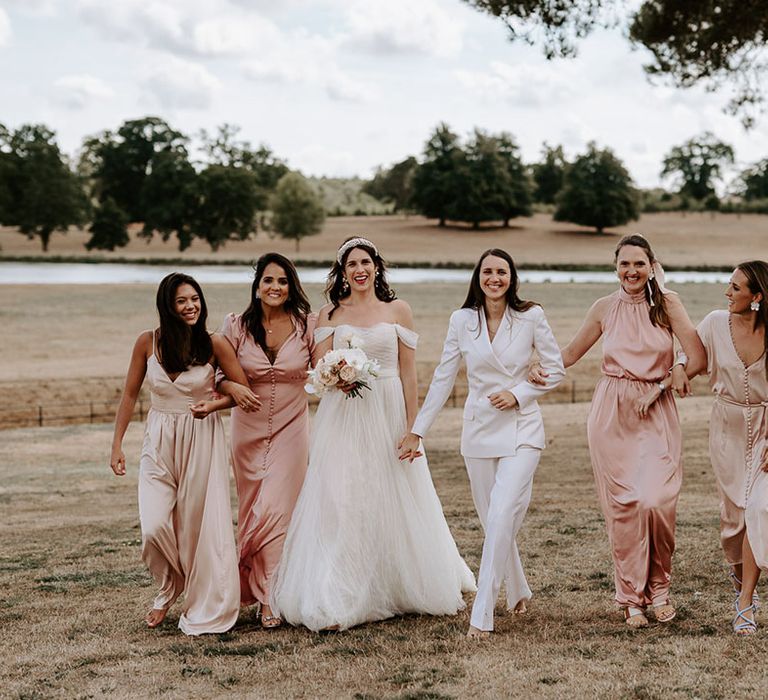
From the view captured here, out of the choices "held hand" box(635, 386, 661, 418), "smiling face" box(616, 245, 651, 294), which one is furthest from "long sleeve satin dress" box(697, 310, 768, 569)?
"smiling face" box(616, 245, 651, 294)

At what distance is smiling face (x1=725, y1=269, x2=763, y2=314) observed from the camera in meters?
6.48

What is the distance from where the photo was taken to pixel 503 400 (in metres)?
6.66

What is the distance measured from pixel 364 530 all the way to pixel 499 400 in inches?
47.0

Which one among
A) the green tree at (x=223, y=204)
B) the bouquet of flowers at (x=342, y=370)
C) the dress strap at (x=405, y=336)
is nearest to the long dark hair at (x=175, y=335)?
the bouquet of flowers at (x=342, y=370)

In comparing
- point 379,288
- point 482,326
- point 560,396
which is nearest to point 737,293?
point 482,326

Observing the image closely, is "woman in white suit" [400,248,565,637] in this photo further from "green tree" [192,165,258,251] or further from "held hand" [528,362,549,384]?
"green tree" [192,165,258,251]

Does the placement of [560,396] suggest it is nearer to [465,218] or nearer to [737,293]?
[737,293]

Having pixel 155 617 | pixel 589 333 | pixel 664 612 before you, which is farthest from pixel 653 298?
pixel 155 617

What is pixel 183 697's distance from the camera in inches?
215

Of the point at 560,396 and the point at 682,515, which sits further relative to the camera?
the point at 560,396

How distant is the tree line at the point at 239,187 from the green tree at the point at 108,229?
3.4 inches

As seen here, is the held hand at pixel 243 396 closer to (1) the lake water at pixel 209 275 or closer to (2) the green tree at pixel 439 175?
(1) the lake water at pixel 209 275

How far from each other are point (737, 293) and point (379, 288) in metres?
2.34

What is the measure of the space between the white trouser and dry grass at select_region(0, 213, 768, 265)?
75046 mm
